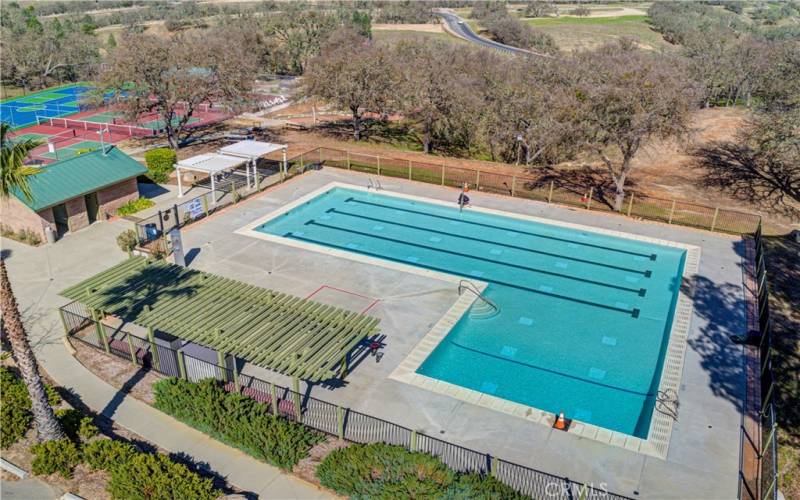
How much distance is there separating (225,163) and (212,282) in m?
12.8

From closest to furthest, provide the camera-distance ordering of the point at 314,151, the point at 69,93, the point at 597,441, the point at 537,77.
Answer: the point at 597,441
the point at 314,151
the point at 537,77
the point at 69,93

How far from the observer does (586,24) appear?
105250 millimetres

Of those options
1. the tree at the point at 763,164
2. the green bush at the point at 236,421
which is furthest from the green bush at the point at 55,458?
the tree at the point at 763,164

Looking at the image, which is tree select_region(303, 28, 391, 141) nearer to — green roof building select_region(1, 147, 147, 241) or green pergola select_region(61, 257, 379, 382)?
green roof building select_region(1, 147, 147, 241)

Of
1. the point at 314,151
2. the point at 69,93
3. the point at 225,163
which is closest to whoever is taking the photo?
the point at 225,163

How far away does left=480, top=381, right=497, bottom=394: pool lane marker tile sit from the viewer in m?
17.3

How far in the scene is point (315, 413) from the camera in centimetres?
1531

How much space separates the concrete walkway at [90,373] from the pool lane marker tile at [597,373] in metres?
9.47

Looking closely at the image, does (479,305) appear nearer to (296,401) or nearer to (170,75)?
(296,401)

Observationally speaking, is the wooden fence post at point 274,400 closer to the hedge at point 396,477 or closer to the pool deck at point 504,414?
the pool deck at point 504,414

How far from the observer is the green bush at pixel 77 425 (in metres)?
14.3

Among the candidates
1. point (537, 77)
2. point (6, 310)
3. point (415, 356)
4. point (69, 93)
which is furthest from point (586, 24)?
point (6, 310)

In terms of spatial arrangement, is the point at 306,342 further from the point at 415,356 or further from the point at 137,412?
the point at 137,412

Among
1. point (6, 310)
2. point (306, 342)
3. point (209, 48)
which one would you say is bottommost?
point (306, 342)
